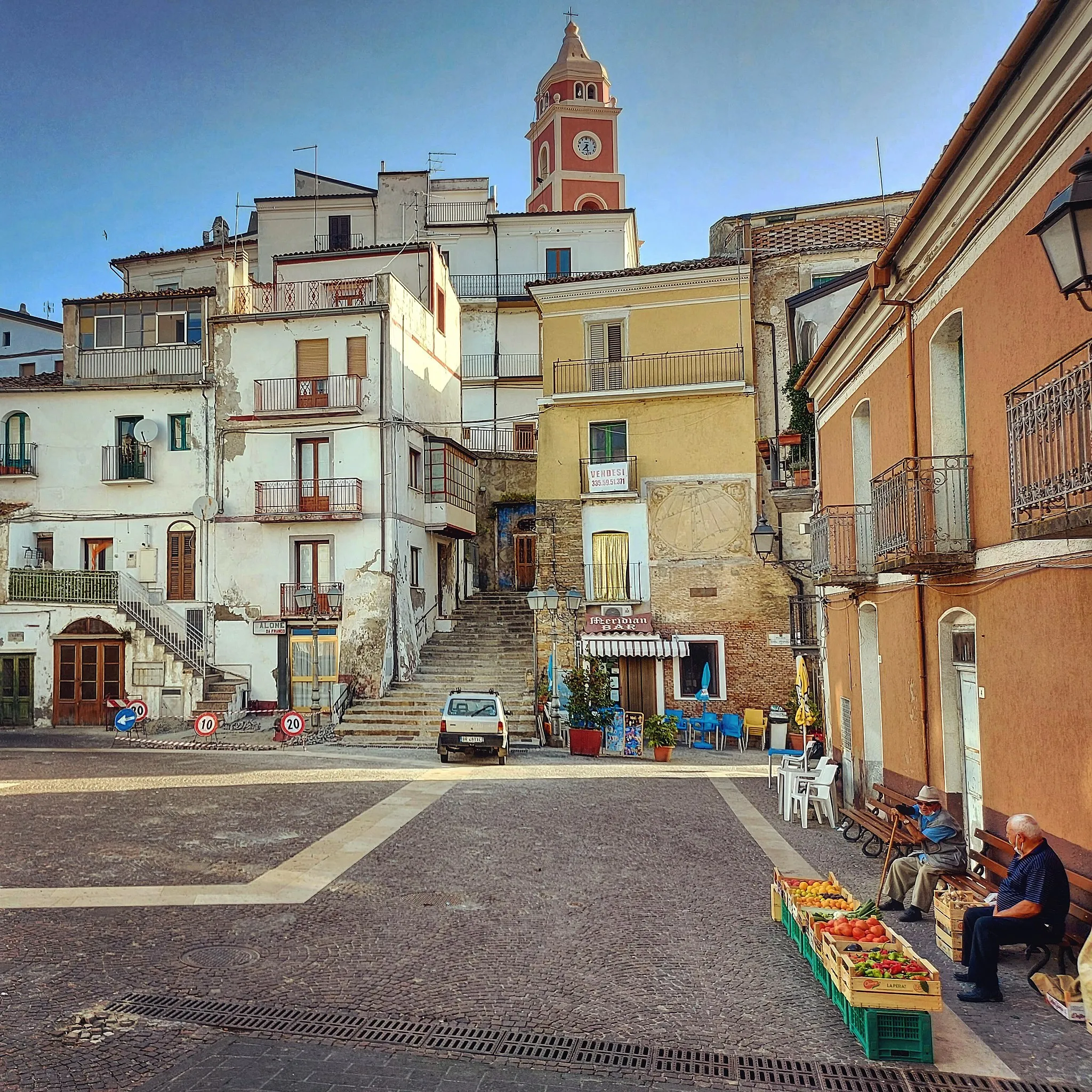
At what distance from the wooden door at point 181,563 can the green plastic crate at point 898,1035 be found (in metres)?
25.8

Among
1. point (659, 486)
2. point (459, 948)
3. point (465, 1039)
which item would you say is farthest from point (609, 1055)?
point (659, 486)

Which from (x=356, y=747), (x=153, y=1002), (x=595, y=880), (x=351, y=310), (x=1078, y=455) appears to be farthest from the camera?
(x=351, y=310)

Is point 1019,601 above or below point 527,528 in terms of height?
below

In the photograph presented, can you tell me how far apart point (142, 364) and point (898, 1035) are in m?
28.7

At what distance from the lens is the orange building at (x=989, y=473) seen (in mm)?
6973

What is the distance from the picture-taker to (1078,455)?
6.24 m

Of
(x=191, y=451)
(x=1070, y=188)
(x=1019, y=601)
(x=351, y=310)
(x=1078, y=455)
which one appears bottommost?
(x=1019, y=601)

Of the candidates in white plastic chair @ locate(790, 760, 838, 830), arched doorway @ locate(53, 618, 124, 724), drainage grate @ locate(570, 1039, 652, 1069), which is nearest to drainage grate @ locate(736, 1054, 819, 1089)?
drainage grate @ locate(570, 1039, 652, 1069)

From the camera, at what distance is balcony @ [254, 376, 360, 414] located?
92.2 ft

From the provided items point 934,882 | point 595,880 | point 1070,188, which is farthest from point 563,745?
point 1070,188

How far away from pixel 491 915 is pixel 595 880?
5.67 ft

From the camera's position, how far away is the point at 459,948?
815 cm

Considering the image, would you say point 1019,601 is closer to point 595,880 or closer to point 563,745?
point 595,880

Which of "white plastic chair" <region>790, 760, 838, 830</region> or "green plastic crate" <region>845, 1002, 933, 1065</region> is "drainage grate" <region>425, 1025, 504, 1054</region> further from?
"white plastic chair" <region>790, 760, 838, 830</region>
